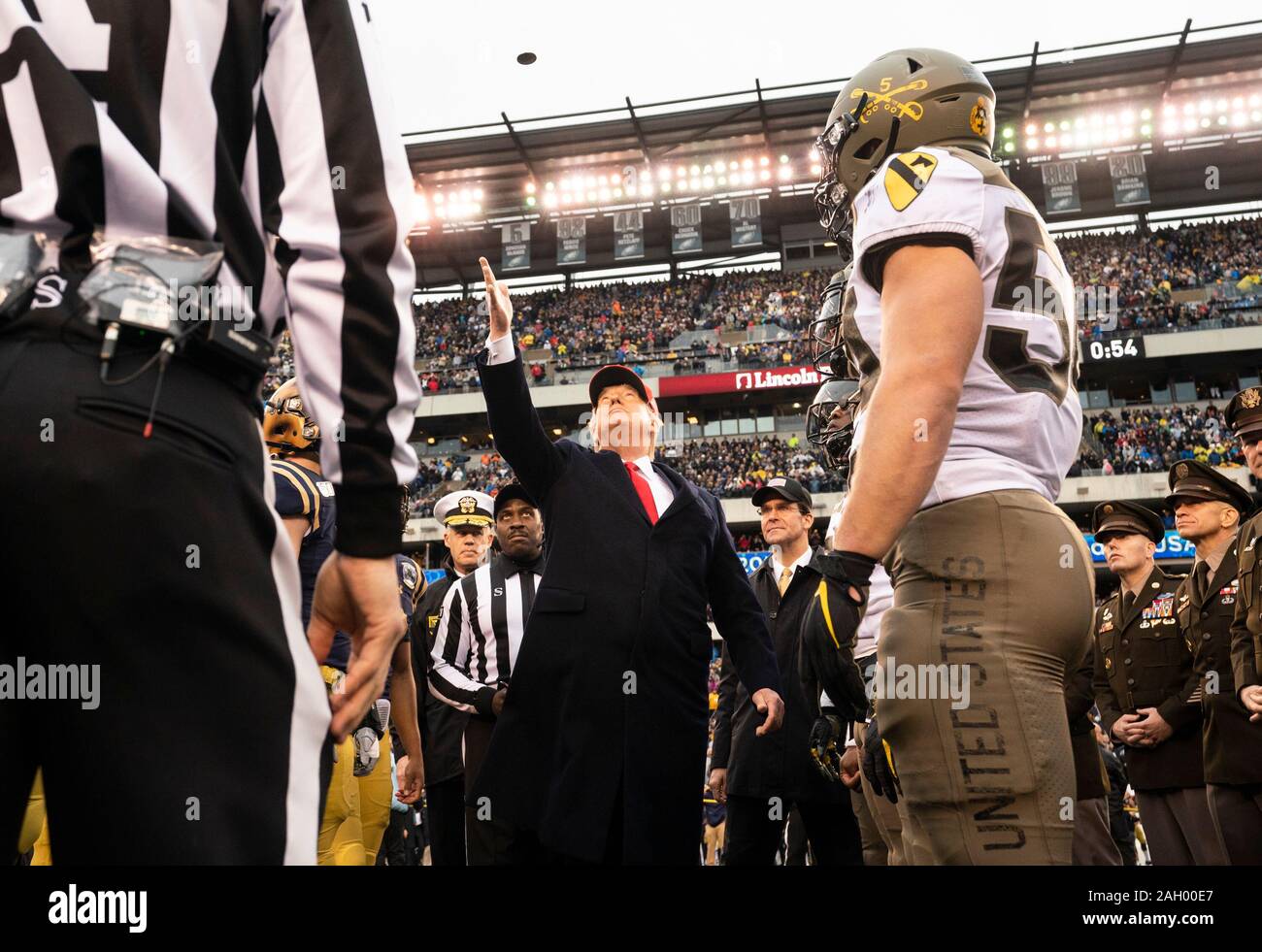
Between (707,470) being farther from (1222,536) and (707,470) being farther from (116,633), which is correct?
(116,633)

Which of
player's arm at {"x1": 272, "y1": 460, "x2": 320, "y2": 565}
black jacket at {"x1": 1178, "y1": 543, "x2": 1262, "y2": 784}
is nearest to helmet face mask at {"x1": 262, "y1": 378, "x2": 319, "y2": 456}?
player's arm at {"x1": 272, "y1": 460, "x2": 320, "y2": 565}

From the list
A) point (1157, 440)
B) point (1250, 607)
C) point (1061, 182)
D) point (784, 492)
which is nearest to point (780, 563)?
point (784, 492)

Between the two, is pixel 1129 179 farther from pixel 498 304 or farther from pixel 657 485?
pixel 498 304

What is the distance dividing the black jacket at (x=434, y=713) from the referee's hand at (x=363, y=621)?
4.72 metres

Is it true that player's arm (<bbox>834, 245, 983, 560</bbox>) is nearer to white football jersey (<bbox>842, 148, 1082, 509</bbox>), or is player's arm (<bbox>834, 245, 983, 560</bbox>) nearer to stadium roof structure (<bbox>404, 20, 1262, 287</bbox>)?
white football jersey (<bbox>842, 148, 1082, 509</bbox>)

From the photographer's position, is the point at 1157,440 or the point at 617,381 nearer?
the point at 617,381

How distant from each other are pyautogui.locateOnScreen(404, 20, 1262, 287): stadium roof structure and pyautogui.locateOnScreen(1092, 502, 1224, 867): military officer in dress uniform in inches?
1146

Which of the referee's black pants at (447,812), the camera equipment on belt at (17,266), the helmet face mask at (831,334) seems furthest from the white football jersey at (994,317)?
the referee's black pants at (447,812)

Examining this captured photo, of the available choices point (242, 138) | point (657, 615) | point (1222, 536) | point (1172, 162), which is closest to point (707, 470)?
point (1172, 162)

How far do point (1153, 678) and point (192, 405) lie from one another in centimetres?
642

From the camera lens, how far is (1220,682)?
5.30 m

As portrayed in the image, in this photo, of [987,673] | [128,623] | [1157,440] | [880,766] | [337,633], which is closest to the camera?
[128,623]

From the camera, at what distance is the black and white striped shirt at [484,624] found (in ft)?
18.8
